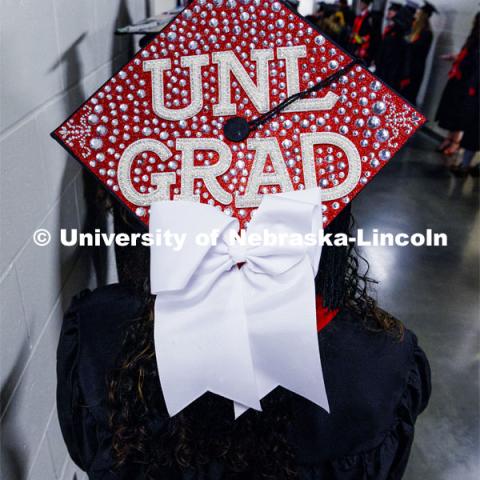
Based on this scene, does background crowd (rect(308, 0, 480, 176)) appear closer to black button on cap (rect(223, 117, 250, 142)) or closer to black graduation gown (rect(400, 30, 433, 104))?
black graduation gown (rect(400, 30, 433, 104))

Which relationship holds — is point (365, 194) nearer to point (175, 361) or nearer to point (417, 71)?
point (417, 71)

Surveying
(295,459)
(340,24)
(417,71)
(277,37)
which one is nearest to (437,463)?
(295,459)

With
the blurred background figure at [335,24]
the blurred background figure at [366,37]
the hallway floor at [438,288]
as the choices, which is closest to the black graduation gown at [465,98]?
the hallway floor at [438,288]

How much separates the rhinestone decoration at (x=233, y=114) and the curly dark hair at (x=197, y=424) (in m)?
0.10

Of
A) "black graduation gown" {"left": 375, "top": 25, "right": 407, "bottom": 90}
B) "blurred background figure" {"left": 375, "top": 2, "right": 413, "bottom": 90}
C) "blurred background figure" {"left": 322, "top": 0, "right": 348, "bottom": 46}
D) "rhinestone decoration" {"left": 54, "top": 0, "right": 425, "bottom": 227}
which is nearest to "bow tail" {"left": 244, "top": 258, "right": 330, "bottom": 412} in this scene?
"rhinestone decoration" {"left": 54, "top": 0, "right": 425, "bottom": 227}

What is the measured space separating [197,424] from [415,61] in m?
5.06

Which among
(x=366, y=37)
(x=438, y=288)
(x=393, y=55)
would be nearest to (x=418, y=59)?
(x=393, y=55)

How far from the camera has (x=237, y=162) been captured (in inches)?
23.6

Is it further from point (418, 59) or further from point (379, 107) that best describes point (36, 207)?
point (418, 59)

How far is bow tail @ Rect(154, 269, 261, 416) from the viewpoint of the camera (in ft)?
1.77

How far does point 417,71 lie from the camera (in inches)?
191

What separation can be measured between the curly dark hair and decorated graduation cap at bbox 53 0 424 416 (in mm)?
64

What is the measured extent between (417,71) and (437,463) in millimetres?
4340

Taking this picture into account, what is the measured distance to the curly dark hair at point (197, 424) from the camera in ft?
2.01
